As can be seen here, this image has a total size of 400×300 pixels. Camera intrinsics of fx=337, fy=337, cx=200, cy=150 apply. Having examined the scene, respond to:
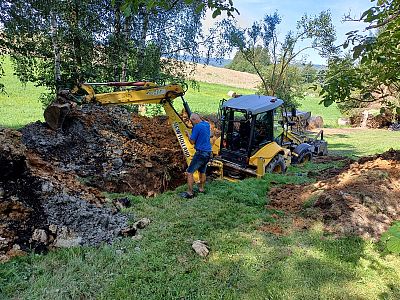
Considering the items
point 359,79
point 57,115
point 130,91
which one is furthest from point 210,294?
point 57,115

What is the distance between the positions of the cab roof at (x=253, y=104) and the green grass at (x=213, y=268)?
3.31m

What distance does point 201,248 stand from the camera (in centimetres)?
438

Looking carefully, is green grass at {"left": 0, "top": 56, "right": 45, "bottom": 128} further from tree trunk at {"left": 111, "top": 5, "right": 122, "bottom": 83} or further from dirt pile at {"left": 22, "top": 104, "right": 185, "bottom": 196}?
dirt pile at {"left": 22, "top": 104, "right": 185, "bottom": 196}

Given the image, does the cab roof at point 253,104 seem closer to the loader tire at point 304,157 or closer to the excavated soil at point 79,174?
the excavated soil at point 79,174

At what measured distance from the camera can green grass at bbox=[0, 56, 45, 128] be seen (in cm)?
1560

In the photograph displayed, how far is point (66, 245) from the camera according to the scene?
14.2 ft

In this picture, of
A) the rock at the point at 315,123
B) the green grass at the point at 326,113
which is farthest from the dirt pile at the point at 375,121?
the rock at the point at 315,123

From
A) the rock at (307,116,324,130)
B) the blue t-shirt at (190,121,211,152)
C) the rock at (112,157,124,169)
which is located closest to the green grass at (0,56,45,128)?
the rock at (112,157,124,169)

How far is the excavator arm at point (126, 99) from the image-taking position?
7.06 metres

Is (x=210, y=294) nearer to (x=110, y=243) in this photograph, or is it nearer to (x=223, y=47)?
(x=110, y=243)

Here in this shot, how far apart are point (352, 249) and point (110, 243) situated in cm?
325

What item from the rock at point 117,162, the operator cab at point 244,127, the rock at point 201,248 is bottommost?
the rock at point 201,248

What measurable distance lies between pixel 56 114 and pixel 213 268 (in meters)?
5.76

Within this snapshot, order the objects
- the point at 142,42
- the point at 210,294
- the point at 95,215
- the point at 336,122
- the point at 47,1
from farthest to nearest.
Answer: the point at 336,122 → the point at 142,42 → the point at 47,1 → the point at 95,215 → the point at 210,294
